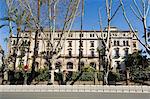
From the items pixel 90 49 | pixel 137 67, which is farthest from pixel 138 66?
pixel 90 49

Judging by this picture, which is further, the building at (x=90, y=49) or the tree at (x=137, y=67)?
the building at (x=90, y=49)

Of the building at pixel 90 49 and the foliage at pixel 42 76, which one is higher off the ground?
the building at pixel 90 49

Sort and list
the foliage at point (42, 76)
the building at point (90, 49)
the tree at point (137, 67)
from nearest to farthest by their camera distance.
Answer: the tree at point (137, 67), the foliage at point (42, 76), the building at point (90, 49)

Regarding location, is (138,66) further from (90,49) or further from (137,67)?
(90,49)

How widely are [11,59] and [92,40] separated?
94.6ft

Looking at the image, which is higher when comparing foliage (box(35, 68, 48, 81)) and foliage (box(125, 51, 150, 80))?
foliage (box(125, 51, 150, 80))

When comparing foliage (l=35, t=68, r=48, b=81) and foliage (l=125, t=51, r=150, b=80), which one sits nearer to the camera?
foliage (l=125, t=51, r=150, b=80)

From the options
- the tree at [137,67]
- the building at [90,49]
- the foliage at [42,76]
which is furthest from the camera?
the building at [90,49]

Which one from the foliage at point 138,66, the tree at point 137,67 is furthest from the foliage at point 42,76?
the foliage at point 138,66

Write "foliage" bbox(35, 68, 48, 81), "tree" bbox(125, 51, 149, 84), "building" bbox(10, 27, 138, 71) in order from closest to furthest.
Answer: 1. "tree" bbox(125, 51, 149, 84)
2. "foliage" bbox(35, 68, 48, 81)
3. "building" bbox(10, 27, 138, 71)

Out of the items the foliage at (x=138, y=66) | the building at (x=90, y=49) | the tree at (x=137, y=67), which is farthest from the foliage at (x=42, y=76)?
the building at (x=90, y=49)

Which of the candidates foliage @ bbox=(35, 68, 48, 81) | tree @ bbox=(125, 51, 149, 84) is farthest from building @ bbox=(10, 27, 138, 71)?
foliage @ bbox=(35, 68, 48, 81)

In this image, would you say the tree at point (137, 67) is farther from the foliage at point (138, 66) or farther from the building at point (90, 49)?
the building at point (90, 49)

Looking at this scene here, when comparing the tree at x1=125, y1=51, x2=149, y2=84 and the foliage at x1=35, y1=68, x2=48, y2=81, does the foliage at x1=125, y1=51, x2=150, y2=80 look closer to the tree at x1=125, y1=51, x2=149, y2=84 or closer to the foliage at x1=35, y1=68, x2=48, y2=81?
the tree at x1=125, y1=51, x2=149, y2=84
